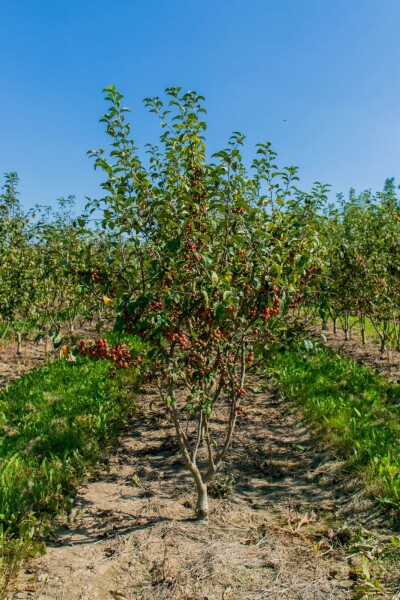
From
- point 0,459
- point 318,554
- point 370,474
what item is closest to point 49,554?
point 0,459

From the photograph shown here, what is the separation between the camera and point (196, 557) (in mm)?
3135

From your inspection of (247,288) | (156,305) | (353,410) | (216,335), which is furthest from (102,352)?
(353,410)

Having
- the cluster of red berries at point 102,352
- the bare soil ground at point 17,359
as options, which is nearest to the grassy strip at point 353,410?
the cluster of red berries at point 102,352

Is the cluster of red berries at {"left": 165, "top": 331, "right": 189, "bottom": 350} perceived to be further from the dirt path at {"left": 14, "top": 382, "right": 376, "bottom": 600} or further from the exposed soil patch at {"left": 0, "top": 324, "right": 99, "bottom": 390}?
the exposed soil patch at {"left": 0, "top": 324, "right": 99, "bottom": 390}

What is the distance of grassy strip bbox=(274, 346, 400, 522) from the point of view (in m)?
3.77

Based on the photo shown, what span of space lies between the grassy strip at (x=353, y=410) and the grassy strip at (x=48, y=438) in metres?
2.20

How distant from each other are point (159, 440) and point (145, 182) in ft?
11.7

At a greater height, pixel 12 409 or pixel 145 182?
pixel 145 182

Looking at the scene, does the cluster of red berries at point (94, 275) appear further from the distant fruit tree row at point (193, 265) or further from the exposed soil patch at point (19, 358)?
the exposed soil patch at point (19, 358)

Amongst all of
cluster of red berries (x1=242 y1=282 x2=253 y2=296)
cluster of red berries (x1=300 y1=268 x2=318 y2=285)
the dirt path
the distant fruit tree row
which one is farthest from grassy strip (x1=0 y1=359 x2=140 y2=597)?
cluster of red berries (x1=300 y1=268 x2=318 y2=285)

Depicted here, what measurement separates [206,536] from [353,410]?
A: 2692 mm

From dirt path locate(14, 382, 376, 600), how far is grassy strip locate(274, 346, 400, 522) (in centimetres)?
27

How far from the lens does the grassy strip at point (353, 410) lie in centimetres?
377

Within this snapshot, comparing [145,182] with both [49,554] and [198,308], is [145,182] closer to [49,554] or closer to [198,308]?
[198,308]
